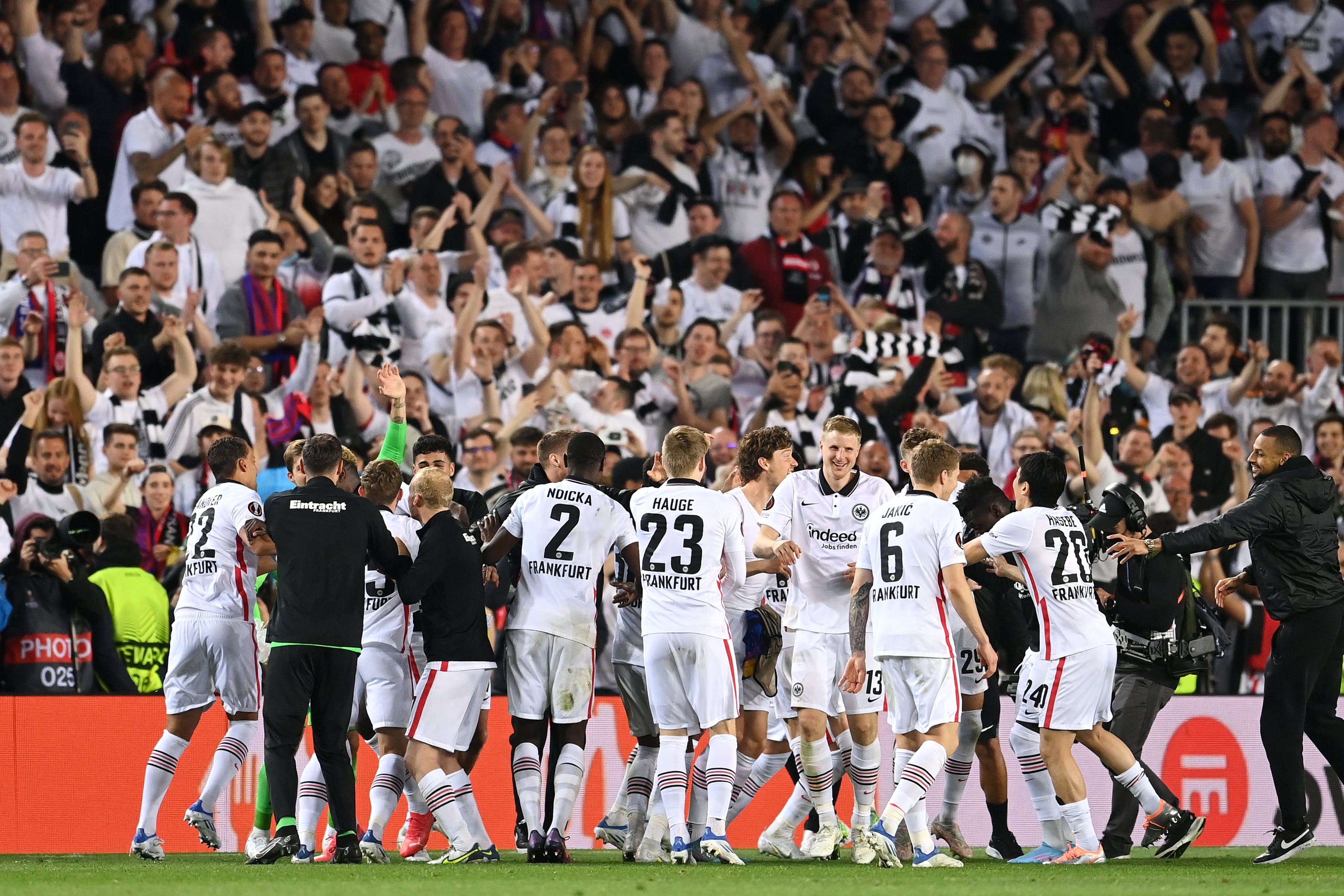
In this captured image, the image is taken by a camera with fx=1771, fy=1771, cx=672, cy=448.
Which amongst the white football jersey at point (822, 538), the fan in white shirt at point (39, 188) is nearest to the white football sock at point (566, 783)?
the white football jersey at point (822, 538)

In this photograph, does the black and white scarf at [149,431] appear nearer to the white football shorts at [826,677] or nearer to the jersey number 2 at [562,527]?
the jersey number 2 at [562,527]

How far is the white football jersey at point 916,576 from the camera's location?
9688mm

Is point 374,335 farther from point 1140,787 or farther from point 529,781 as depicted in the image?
point 1140,787

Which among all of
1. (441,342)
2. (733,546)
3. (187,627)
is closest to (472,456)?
(441,342)

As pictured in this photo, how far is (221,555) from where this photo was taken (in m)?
10.7

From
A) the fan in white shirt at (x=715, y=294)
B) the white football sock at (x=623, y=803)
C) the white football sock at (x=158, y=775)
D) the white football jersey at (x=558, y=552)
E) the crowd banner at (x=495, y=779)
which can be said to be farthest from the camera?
the fan in white shirt at (x=715, y=294)

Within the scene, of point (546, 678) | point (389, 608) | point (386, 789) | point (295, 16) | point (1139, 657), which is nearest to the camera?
point (546, 678)

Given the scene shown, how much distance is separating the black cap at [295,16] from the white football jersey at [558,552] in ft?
31.9

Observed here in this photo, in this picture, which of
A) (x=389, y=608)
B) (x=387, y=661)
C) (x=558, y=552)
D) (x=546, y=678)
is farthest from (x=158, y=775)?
(x=558, y=552)

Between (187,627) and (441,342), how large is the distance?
5.92 meters

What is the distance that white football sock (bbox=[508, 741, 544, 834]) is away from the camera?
1011 centimetres

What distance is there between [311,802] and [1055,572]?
439 cm

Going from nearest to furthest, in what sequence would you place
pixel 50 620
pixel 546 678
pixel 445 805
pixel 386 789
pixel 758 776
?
1. pixel 445 805
2. pixel 546 678
3. pixel 386 789
4. pixel 758 776
5. pixel 50 620

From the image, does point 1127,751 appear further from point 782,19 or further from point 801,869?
point 782,19
